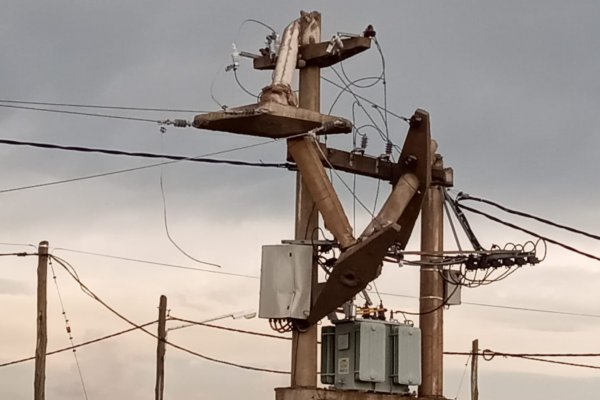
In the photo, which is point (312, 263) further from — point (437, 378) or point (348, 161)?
point (437, 378)

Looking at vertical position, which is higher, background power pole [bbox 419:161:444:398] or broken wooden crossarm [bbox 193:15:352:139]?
broken wooden crossarm [bbox 193:15:352:139]

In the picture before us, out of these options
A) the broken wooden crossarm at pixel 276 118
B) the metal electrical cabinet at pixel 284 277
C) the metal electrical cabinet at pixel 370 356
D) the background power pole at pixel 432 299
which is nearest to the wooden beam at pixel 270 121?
the broken wooden crossarm at pixel 276 118

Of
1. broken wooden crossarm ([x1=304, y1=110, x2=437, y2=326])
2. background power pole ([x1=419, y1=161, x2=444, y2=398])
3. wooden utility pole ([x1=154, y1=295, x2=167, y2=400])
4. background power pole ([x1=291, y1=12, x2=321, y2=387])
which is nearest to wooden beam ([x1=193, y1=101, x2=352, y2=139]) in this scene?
background power pole ([x1=291, y1=12, x2=321, y2=387])

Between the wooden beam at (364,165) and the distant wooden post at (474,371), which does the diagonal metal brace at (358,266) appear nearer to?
the wooden beam at (364,165)

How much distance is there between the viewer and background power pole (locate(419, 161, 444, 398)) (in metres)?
20.0

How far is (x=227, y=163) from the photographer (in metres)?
21.5

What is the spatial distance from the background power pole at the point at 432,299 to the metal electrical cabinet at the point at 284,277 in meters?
2.88

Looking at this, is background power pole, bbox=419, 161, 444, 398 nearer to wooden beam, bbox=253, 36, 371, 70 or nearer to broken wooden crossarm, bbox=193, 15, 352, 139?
wooden beam, bbox=253, 36, 371, 70

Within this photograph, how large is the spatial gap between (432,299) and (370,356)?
8.00ft

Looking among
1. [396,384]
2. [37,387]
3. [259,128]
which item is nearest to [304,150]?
[259,128]

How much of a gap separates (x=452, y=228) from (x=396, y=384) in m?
3.52

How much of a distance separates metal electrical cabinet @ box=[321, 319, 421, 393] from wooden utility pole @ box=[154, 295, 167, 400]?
1802 centimetres

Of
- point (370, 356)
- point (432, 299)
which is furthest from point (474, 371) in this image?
point (370, 356)

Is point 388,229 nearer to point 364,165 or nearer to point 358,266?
point 358,266
